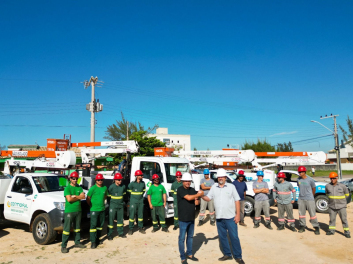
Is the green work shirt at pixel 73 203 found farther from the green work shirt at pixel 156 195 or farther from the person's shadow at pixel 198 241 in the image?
the person's shadow at pixel 198 241

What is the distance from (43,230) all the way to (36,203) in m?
0.74

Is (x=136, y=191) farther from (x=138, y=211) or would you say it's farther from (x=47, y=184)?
(x=47, y=184)

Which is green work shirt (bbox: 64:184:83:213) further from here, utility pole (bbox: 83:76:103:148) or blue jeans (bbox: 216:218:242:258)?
utility pole (bbox: 83:76:103:148)

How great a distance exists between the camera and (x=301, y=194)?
840 cm

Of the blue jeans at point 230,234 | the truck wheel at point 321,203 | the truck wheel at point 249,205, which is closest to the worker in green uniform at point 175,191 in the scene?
the blue jeans at point 230,234

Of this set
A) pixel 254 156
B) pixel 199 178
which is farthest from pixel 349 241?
pixel 254 156

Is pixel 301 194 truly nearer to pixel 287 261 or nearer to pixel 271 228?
pixel 271 228

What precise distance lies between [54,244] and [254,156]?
34.8ft

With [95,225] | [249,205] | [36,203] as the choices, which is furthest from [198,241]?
[36,203]

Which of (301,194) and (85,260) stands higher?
(301,194)

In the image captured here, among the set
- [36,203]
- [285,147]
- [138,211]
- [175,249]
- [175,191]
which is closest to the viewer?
[175,249]

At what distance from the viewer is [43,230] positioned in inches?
274

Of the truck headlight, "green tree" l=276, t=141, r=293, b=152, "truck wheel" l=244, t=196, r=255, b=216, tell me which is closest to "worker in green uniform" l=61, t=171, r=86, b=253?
the truck headlight

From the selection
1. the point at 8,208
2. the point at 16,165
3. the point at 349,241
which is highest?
the point at 16,165
